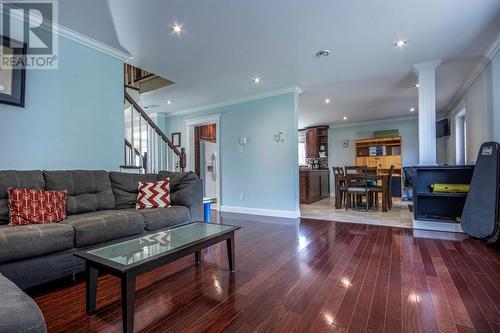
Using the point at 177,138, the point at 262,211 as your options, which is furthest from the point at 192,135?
the point at 262,211

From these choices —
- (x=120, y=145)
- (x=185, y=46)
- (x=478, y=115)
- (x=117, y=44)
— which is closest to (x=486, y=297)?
(x=478, y=115)

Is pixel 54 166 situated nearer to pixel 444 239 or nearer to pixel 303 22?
pixel 303 22

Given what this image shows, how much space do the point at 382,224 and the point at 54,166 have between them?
456 centimetres

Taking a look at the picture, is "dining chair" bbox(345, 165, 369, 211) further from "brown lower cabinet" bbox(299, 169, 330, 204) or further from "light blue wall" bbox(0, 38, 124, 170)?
"light blue wall" bbox(0, 38, 124, 170)

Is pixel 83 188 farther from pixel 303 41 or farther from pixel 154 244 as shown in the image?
pixel 303 41

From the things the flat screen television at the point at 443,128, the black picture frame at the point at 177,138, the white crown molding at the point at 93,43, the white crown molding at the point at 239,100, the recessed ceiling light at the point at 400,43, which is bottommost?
the black picture frame at the point at 177,138

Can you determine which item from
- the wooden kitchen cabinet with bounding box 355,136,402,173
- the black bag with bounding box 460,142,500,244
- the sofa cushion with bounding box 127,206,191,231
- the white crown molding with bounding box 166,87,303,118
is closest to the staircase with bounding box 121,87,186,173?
the sofa cushion with bounding box 127,206,191,231

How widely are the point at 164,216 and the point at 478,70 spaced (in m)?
4.95

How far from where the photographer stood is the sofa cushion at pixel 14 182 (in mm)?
1980

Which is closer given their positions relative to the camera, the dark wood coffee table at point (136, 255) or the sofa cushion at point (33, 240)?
the dark wood coffee table at point (136, 255)

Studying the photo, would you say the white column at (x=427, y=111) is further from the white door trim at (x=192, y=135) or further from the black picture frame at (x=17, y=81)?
the black picture frame at (x=17, y=81)

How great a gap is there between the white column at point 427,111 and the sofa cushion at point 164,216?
3.48m

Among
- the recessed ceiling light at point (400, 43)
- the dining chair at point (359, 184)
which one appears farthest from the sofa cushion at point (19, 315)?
the dining chair at point (359, 184)

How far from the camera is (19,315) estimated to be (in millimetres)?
786
